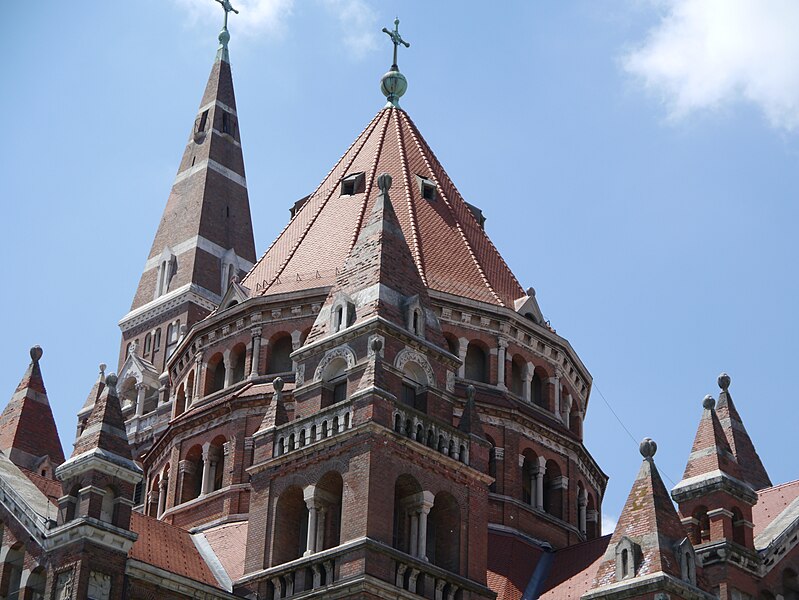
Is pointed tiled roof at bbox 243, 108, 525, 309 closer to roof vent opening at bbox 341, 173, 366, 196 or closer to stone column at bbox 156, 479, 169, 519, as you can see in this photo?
roof vent opening at bbox 341, 173, 366, 196

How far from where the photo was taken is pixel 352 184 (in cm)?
5497

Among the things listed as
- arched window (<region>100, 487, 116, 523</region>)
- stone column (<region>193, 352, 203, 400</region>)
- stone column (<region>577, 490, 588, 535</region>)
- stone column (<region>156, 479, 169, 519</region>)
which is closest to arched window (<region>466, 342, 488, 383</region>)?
stone column (<region>577, 490, 588, 535</region>)

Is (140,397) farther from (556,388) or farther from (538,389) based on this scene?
(556,388)

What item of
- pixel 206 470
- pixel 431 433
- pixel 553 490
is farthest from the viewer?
pixel 553 490

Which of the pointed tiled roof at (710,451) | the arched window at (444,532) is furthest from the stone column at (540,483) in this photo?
the arched window at (444,532)

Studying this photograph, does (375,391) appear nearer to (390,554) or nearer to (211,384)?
(390,554)

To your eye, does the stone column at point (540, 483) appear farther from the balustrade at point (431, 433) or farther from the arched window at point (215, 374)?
the arched window at point (215, 374)

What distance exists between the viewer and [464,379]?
49.3 meters

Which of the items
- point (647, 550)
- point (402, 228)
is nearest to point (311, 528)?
point (647, 550)

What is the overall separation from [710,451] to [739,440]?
4.03 m

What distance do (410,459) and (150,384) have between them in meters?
25.1

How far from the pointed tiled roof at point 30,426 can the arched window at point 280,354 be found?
6651 millimetres

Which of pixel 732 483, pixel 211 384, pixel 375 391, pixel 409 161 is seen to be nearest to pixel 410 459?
pixel 375 391

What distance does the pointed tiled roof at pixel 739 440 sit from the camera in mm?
45500
